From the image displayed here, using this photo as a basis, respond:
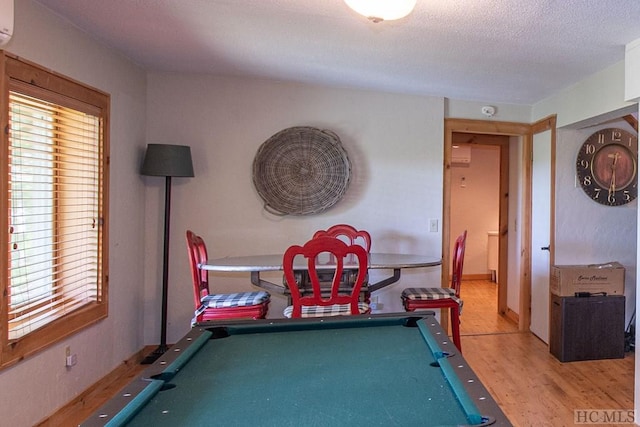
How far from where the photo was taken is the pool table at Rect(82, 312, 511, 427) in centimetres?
94

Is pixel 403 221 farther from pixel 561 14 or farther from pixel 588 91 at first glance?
pixel 561 14

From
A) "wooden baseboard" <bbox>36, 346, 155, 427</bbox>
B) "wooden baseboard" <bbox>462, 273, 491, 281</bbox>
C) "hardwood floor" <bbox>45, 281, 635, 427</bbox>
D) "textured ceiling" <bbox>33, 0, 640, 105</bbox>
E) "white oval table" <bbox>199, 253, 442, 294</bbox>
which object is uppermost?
"textured ceiling" <bbox>33, 0, 640, 105</bbox>

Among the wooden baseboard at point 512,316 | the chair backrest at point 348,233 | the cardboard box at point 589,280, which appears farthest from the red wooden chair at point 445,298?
the wooden baseboard at point 512,316

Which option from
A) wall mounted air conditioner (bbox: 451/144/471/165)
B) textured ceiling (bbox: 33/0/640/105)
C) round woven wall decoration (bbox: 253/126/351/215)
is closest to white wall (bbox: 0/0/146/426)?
textured ceiling (bbox: 33/0/640/105)

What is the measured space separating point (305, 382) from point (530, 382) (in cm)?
225

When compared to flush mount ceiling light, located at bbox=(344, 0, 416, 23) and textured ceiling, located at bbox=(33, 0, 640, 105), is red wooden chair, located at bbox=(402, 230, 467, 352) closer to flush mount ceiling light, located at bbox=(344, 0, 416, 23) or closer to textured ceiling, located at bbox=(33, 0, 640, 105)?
textured ceiling, located at bbox=(33, 0, 640, 105)

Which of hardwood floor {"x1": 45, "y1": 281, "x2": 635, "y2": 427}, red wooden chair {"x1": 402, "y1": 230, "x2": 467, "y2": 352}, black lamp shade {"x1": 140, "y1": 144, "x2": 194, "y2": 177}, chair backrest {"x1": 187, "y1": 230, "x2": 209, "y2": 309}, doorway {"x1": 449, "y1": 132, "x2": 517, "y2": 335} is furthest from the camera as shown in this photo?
doorway {"x1": 449, "y1": 132, "x2": 517, "y2": 335}

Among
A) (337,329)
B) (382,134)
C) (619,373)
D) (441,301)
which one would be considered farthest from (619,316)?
(337,329)

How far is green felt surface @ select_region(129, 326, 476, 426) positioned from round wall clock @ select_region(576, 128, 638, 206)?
2750 mm

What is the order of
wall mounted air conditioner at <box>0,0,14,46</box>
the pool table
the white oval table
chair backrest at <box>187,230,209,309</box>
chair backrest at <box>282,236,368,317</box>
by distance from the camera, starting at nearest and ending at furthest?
the pool table, wall mounted air conditioner at <box>0,0,14,46</box>, chair backrest at <box>282,236,368,317</box>, the white oval table, chair backrest at <box>187,230,209,309</box>

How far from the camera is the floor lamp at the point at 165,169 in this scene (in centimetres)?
286

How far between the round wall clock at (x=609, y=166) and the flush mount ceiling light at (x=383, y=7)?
2.66 m

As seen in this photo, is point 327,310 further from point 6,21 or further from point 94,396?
point 6,21

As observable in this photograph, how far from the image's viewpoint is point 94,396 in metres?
2.46
